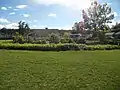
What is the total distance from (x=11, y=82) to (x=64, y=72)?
273 centimetres

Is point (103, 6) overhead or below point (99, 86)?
overhead

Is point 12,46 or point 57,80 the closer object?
point 57,80

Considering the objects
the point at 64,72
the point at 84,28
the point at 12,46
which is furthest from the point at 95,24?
the point at 64,72

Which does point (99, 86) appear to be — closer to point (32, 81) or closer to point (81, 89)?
point (81, 89)

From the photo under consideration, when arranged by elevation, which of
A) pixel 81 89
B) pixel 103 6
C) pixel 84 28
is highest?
pixel 103 6

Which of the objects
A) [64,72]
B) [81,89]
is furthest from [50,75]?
[81,89]

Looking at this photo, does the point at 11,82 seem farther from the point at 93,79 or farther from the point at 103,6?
the point at 103,6

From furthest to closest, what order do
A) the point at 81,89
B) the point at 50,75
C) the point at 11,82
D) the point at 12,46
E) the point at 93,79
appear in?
the point at 12,46 < the point at 50,75 < the point at 93,79 < the point at 11,82 < the point at 81,89

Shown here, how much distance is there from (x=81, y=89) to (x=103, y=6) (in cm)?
4841

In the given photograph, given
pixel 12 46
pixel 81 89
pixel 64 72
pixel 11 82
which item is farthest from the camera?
pixel 12 46

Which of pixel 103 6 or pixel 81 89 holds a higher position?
pixel 103 6

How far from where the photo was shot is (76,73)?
984 cm

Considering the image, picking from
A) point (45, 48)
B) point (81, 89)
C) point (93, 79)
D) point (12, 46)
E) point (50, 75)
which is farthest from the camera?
point (12, 46)

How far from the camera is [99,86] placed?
25.0 ft
